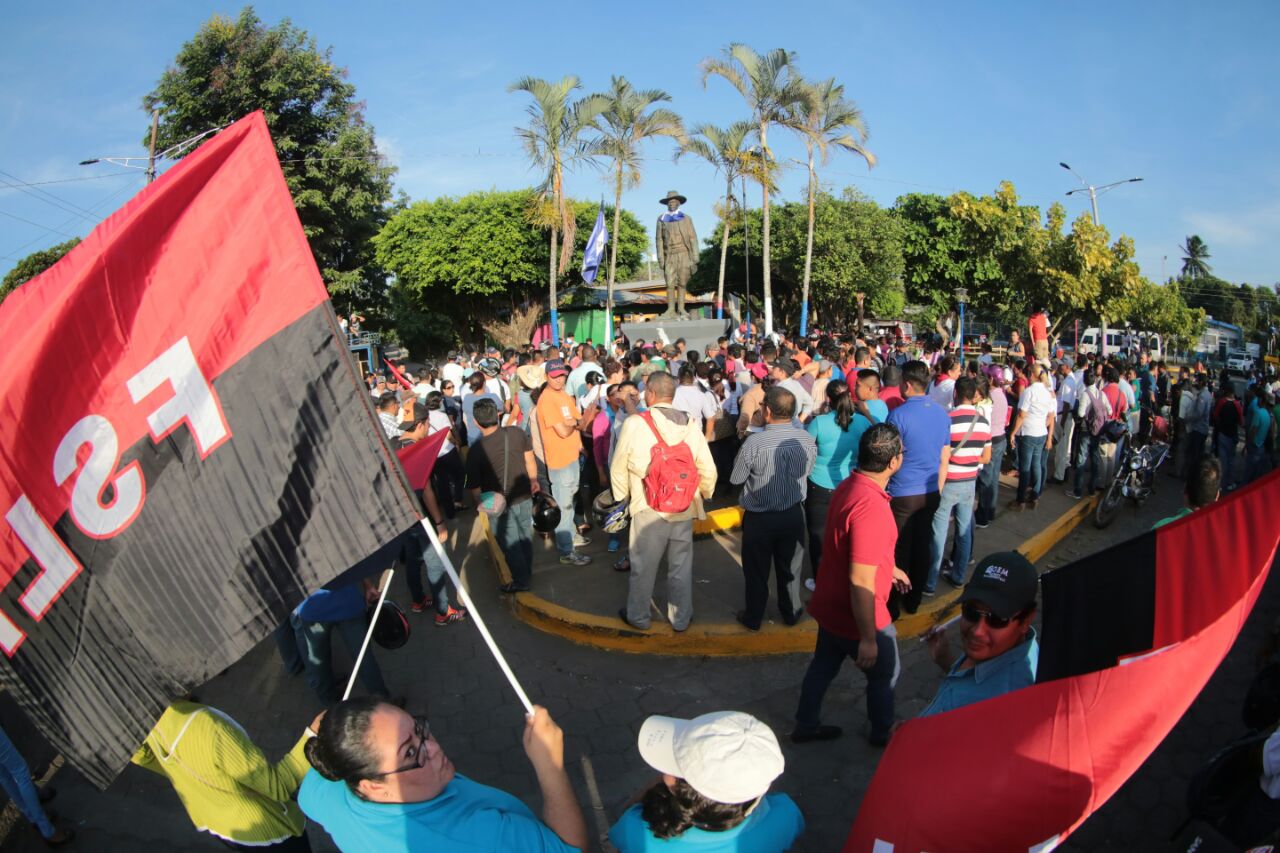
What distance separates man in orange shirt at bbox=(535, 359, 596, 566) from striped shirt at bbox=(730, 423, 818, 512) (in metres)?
2.04

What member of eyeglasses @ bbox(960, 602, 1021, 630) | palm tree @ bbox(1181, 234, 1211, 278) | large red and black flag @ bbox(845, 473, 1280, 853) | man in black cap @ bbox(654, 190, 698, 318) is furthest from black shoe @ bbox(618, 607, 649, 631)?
palm tree @ bbox(1181, 234, 1211, 278)

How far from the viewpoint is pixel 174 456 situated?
200cm

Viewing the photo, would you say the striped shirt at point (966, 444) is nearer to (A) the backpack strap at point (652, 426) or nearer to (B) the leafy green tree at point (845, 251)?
(A) the backpack strap at point (652, 426)

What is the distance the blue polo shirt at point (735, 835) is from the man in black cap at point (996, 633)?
779 millimetres

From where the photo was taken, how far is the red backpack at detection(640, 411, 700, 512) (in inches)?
182

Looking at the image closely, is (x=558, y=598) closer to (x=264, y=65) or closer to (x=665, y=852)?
(x=665, y=852)

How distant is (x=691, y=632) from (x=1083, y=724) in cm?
351

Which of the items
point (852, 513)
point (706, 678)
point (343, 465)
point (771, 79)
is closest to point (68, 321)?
point (343, 465)

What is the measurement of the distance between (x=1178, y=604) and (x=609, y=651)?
12.6 ft

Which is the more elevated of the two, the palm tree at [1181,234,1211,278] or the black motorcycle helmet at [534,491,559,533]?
the palm tree at [1181,234,1211,278]

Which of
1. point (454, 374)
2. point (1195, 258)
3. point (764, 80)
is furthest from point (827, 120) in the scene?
point (1195, 258)

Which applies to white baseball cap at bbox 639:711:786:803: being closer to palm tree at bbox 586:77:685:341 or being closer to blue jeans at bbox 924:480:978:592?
blue jeans at bbox 924:480:978:592

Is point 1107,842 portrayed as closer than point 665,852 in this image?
No

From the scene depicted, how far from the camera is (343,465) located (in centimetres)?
205
